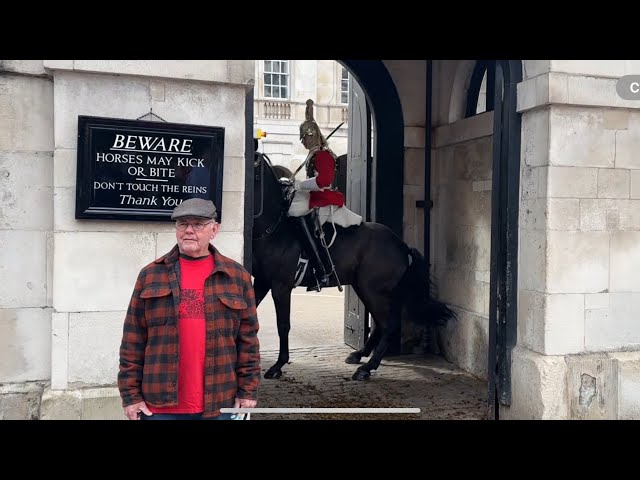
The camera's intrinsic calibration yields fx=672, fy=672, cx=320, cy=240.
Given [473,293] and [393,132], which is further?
[393,132]

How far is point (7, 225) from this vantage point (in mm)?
4176

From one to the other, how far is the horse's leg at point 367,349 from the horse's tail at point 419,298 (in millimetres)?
426

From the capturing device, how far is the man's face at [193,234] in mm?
2830

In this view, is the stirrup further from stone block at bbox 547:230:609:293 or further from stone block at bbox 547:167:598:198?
stone block at bbox 547:167:598:198

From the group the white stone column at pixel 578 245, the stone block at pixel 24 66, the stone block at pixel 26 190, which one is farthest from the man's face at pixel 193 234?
the white stone column at pixel 578 245

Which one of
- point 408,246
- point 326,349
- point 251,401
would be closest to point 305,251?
point 408,246

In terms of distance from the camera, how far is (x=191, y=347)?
2.82 m

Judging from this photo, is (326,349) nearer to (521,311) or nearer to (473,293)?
(473,293)

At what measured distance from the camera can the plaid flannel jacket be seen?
2783 mm

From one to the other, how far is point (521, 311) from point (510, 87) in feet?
5.45

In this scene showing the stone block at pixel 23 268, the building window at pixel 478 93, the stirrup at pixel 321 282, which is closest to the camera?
the stone block at pixel 23 268

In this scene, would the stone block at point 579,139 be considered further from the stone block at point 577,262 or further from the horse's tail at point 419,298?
the horse's tail at point 419,298

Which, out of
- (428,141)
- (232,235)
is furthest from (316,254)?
(232,235)

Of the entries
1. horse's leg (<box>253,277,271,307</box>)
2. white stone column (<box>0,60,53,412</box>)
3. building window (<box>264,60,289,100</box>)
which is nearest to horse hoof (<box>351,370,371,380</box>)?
horse's leg (<box>253,277,271,307</box>)
